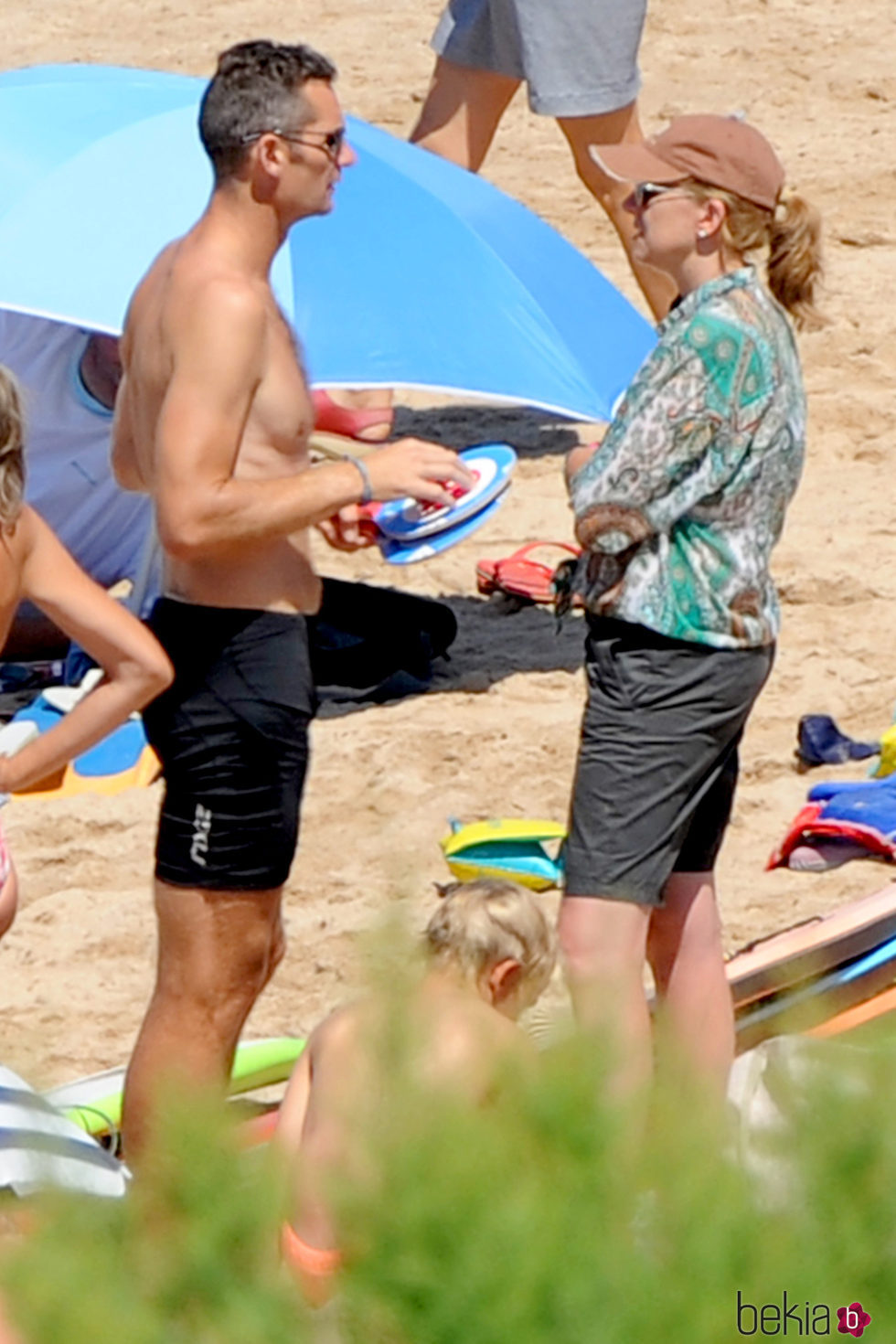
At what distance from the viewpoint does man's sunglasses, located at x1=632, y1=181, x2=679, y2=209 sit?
Answer: 3490 millimetres

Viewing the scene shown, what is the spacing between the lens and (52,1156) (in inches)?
48.8

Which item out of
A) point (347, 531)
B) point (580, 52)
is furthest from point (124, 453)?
point (580, 52)

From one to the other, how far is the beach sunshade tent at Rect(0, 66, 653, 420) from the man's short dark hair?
6.24ft

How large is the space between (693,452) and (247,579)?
657 mm

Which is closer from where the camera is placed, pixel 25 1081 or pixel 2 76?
pixel 25 1081

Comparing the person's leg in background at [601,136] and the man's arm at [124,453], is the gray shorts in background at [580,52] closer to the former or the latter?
the person's leg in background at [601,136]

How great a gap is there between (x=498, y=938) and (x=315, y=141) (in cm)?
117

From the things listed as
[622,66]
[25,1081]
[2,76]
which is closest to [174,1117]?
[25,1081]

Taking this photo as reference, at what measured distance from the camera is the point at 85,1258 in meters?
1.15

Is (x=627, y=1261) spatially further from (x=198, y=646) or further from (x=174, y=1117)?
(x=198, y=646)

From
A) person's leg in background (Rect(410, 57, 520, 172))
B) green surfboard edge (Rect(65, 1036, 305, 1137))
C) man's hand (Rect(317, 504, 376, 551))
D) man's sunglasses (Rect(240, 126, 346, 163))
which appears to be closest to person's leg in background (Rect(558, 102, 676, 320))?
person's leg in background (Rect(410, 57, 520, 172))

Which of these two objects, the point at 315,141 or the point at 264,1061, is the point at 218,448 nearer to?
the point at 315,141

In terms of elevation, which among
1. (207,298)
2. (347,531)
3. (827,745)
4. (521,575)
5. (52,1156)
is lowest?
(521,575)

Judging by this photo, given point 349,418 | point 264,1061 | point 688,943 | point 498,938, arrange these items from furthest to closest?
1. point 349,418
2. point 264,1061
3. point 688,943
4. point 498,938
